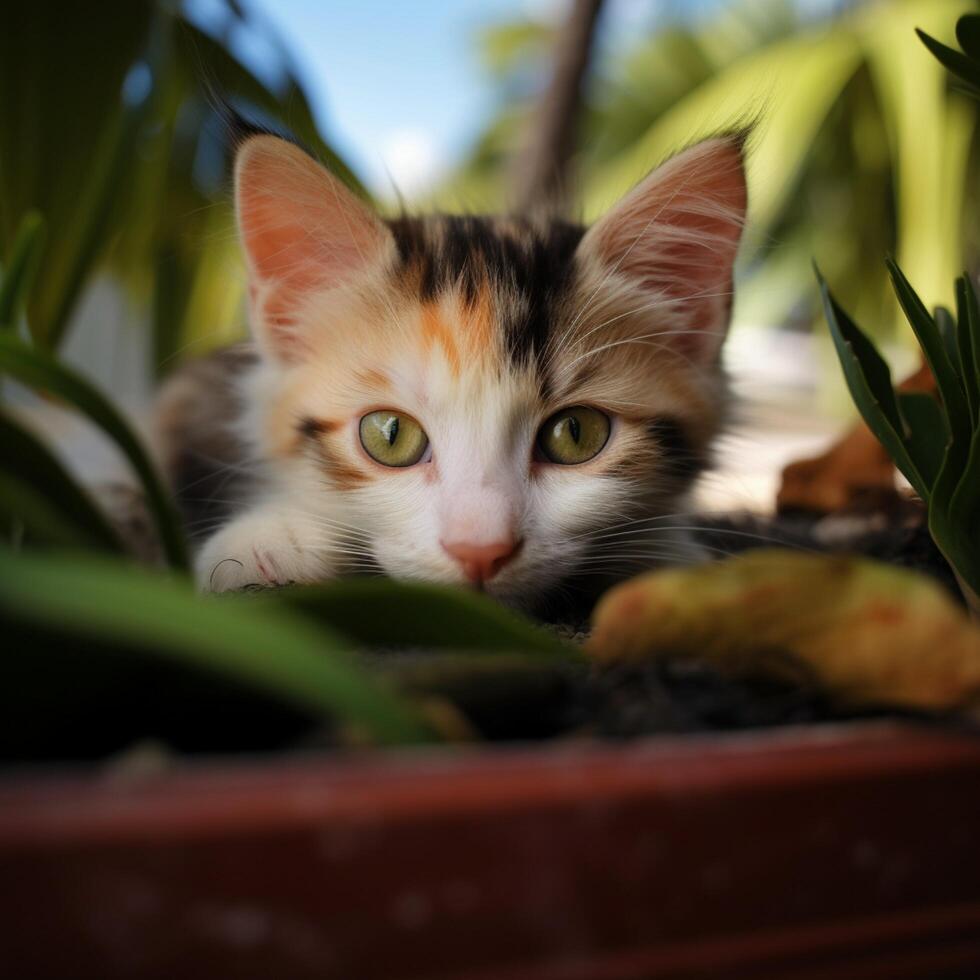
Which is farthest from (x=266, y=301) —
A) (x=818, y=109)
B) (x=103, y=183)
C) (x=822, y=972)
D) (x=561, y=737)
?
(x=818, y=109)

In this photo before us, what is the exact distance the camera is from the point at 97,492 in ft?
3.36

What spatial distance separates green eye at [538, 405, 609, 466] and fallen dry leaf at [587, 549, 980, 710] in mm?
380

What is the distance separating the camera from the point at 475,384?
2.37 ft

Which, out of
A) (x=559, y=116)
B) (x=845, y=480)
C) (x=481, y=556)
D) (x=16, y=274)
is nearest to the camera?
(x=16, y=274)

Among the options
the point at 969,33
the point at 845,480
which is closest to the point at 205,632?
the point at 969,33

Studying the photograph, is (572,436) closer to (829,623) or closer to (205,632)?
(829,623)

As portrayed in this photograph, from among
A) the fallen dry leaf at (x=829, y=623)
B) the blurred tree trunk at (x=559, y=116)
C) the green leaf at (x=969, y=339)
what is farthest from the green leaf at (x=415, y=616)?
the blurred tree trunk at (x=559, y=116)

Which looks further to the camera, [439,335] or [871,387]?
[439,335]

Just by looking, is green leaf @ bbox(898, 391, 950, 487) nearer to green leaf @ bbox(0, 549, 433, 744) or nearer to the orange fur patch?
the orange fur patch

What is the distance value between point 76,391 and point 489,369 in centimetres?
39

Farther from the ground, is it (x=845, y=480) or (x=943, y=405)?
(x=943, y=405)

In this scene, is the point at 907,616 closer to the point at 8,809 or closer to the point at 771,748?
the point at 771,748

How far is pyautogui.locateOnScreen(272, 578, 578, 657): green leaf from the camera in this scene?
14.8 inches

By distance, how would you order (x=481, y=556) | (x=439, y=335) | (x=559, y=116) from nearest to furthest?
(x=481, y=556) → (x=439, y=335) → (x=559, y=116)
